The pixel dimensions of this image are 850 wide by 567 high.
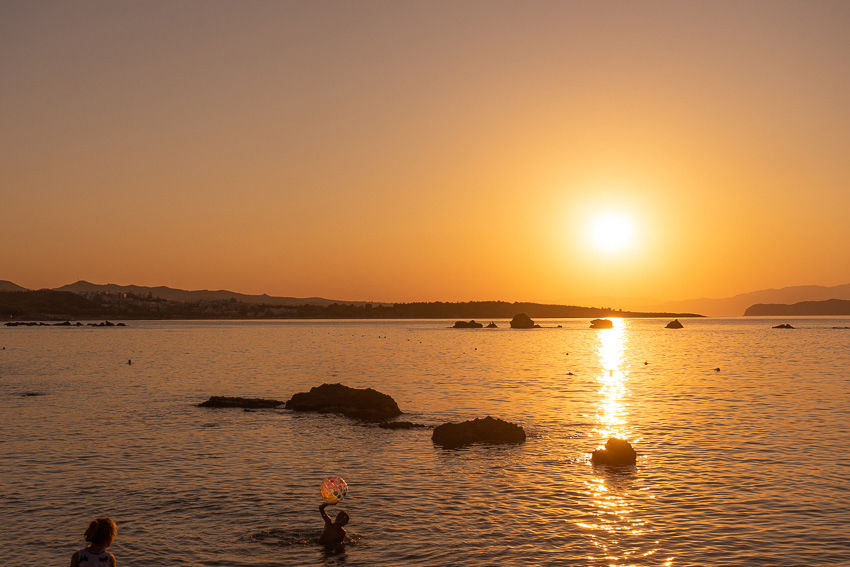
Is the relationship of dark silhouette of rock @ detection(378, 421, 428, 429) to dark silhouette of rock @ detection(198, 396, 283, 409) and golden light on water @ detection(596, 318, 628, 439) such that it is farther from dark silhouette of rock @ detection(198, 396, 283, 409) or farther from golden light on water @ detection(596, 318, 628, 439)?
dark silhouette of rock @ detection(198, 396, 283, 409)

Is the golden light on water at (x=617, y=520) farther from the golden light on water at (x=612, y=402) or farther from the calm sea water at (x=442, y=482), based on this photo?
the golden light on water at (x=612, y=402)

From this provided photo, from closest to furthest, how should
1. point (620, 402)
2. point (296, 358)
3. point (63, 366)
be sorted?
point (620, 402)
point (63, 366)
point (296, 358)

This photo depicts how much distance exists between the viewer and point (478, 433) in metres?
34.7

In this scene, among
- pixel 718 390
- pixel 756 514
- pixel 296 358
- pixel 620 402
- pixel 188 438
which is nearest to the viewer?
pixel 756 514

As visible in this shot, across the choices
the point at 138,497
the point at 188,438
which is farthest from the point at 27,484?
the point at 188,438

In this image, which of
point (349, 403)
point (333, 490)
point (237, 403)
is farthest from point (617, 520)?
point (237, 403)

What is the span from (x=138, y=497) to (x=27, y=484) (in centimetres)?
526

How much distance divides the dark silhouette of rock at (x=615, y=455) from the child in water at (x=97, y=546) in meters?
21.3

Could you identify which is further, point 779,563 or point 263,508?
point 263,508

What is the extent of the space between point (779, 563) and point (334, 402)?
32.7 m

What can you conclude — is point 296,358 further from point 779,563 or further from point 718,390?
point 779,563

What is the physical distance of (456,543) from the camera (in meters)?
19.2

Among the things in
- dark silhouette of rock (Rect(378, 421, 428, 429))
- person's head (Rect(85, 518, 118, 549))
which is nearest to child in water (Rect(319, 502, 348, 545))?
person's head (Rect(85, 518, 118, 549))

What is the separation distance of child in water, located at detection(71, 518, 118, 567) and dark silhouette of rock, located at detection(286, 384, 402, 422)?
3007cm
